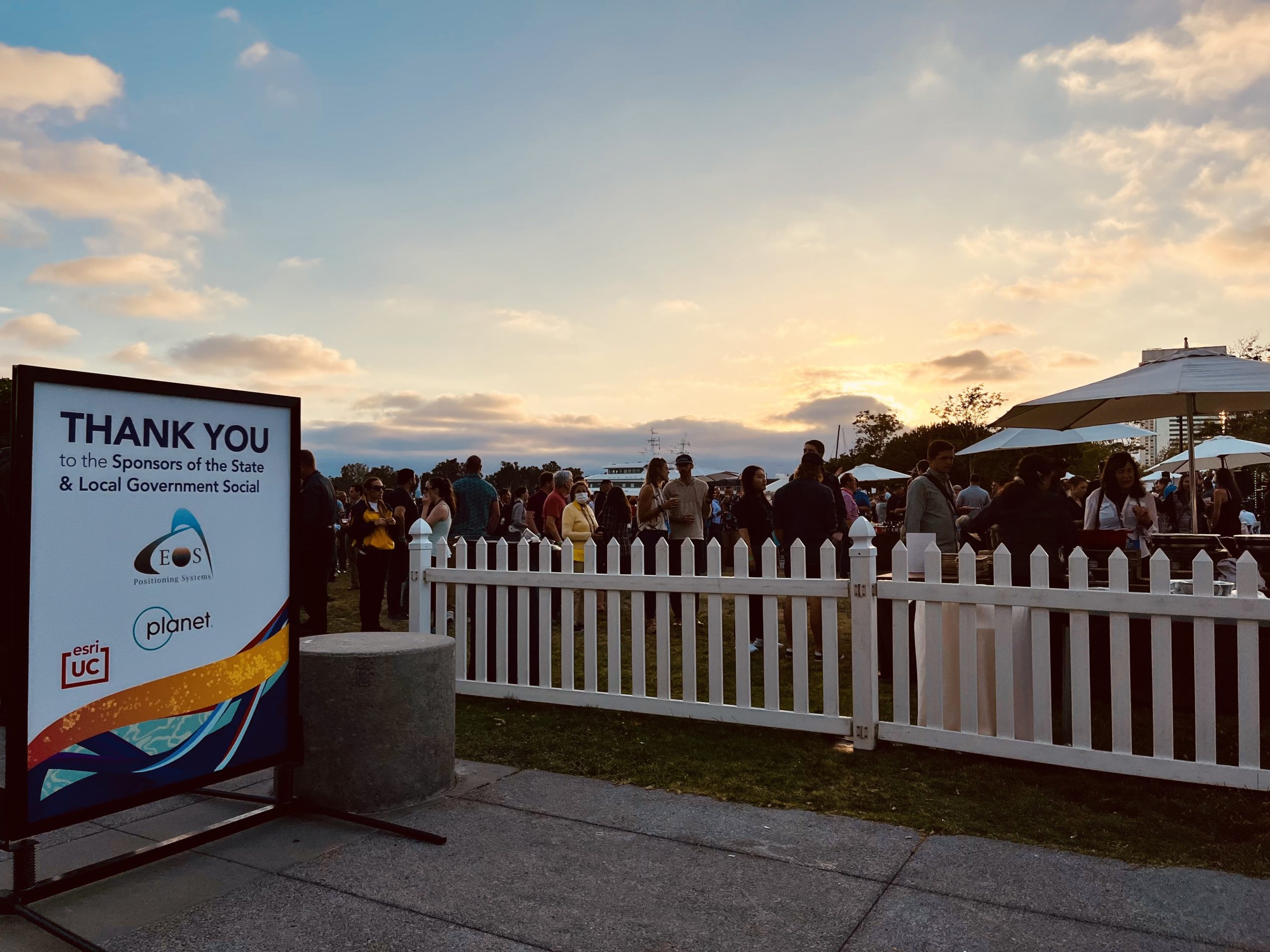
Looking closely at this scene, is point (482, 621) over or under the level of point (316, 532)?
under

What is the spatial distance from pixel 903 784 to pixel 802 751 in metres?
0.70

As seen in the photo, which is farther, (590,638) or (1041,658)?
(590,638)

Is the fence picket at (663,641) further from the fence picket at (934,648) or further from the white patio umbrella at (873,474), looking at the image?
the white patio umbrella at (873,474)

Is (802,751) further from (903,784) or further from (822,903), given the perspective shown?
(822,903)

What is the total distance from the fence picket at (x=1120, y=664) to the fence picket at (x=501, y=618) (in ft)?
12.6

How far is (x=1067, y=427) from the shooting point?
9953 millimetres

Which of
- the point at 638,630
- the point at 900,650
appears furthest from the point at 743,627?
the point at 900,650

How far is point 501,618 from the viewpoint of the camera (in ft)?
21.0

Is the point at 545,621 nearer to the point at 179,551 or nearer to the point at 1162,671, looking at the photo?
the point at 179,551

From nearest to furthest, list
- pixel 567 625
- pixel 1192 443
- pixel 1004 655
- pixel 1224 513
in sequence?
pixel 1004 655 < pixel 567 625 < pixel 1192 443 < pixel 1224 513

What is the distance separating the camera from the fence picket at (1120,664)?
4.52m

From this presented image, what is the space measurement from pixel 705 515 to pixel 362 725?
23.3 feet

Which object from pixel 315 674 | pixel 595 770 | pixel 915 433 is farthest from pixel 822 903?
pixel 915 433

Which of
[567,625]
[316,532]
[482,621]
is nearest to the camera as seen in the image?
[567,625]
